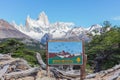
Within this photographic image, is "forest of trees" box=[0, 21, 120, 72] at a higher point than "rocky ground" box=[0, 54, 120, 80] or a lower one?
higher

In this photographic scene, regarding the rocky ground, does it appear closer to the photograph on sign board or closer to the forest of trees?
the photograph on sign board

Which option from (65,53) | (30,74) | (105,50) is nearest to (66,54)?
(65,53)

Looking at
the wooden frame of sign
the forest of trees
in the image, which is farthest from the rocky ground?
the forest of trees

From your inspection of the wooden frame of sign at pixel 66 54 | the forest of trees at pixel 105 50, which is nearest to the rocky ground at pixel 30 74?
the wooden frame of sign at pixel 66 54

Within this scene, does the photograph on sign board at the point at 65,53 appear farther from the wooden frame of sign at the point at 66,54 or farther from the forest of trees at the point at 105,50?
the forest of trees at the point at 105,50

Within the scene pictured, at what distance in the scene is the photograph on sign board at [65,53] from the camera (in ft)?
44.2

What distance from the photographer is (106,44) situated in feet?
92.0

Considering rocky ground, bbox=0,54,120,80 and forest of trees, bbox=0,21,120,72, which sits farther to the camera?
forest of trees, bbox=0,21,120,72

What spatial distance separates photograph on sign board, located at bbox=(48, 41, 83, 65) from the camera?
13.5 metres

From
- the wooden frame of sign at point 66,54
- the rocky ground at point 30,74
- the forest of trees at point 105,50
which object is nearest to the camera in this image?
the wooden frame of sign at point 66,54

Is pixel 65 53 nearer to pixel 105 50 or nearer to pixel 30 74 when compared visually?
pixel 30 74

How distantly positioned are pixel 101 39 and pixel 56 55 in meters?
18.2

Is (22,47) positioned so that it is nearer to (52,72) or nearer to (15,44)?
(15,44)

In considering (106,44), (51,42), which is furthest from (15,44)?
(51,42)
